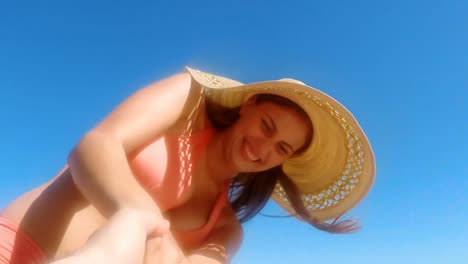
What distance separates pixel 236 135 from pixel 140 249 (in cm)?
129

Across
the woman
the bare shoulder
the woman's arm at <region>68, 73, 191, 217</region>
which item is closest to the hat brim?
the woman

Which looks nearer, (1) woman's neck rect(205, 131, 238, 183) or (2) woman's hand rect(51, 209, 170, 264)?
(2) woman's hand rect(51, 209, 170, 264)

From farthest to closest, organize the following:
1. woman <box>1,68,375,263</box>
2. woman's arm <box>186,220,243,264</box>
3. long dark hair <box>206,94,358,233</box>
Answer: long dark hair <box>206,94,358,233</box> → woman's arm <box>186,220,243,264</box> → woman <box>1,68,375,263</box>

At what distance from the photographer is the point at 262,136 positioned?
Result: 2.16 m

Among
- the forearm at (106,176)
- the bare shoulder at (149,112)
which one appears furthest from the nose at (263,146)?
the forearm at (106,176)

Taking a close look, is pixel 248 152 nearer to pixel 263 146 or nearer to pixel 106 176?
pixel 263 146

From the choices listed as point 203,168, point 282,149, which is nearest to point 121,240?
point 203,168

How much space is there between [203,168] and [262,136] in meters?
0.31

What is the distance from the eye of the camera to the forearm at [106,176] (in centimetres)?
125

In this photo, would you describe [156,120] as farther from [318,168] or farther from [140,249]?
[318,168]

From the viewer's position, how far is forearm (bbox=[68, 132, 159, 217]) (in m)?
1.25

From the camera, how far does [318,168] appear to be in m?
2.79

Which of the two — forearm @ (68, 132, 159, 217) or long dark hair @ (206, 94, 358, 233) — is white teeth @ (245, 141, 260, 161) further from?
forearm @ (68, 132, 159, 217)

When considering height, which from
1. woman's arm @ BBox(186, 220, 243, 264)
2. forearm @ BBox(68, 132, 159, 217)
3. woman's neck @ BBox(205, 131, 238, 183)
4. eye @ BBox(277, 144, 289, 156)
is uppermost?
eye @ BBox(277, 144, 289, 156)
